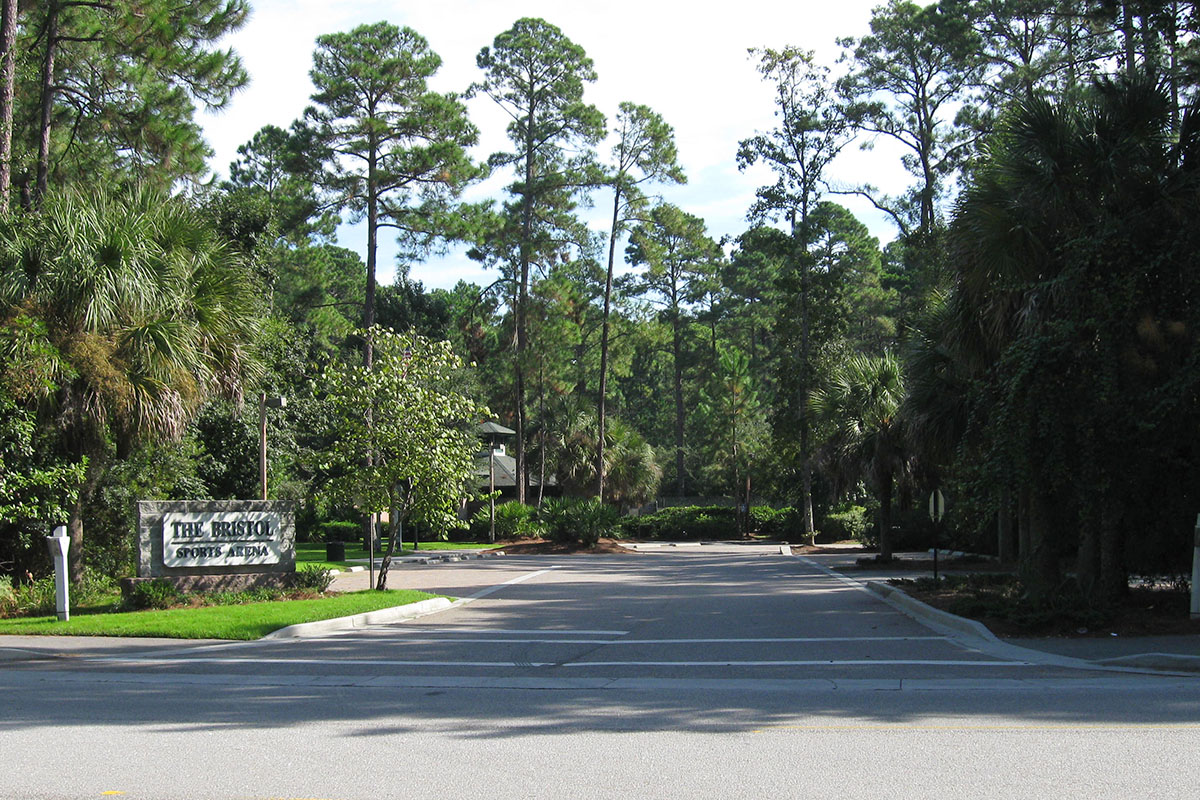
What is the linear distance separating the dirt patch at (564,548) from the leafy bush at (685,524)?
8.70 meters

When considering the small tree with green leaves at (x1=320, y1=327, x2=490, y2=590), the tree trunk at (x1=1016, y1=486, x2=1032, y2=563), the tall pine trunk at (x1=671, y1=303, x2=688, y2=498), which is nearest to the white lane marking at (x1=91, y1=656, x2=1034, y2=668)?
the small tree with green leaves at (x1=320, y1=327, x2=490, y2=590)

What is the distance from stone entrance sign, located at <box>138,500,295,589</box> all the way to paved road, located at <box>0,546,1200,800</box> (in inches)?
176

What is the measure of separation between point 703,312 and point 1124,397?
59.6m

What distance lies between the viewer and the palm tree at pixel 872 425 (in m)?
26.2

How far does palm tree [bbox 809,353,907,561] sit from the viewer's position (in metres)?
26.2

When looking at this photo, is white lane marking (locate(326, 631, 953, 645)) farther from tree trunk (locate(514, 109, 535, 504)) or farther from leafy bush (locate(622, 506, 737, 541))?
leafy bush (locate(622, 506, 737, 541))

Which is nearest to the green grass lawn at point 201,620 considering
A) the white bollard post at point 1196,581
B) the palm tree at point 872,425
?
the white bollard post at point 1196,581

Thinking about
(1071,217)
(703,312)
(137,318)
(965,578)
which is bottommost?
(965,578)

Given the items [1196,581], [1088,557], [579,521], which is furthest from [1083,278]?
[579,521]

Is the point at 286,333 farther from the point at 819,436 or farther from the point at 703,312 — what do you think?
the point at 703,312

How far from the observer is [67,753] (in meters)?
7.14

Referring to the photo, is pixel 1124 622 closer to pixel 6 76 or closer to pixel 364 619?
pixel 364 619

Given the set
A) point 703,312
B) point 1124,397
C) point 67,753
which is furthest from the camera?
point 703,312

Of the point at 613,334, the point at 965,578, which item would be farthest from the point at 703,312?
the point at 965,578
